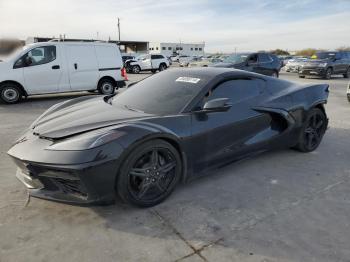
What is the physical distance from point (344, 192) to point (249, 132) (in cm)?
120

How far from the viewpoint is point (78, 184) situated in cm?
267

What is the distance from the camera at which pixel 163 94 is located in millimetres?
3699

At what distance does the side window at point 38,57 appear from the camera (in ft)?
30.8

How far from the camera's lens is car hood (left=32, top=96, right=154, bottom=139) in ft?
9.87

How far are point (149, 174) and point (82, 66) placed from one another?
811cm

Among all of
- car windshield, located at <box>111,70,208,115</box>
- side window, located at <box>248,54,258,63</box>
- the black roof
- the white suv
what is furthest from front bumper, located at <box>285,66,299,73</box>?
car windshield, located at <box>111,70,208,115</box>

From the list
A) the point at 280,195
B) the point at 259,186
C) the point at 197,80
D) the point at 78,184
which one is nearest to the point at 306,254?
the point at 280,195

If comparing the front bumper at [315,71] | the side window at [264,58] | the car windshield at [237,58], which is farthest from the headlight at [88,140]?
the front bumper at [315,71]

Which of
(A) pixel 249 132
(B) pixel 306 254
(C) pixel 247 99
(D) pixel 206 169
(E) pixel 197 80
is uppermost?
(E) pixel 197 80

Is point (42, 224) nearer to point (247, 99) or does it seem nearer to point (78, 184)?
point (78, 184)

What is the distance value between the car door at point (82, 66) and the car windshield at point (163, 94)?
649 centimetres

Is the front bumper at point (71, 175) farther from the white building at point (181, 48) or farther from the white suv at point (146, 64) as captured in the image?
the white building at point (181, 48)

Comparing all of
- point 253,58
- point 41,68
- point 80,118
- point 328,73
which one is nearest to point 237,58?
point 253,58

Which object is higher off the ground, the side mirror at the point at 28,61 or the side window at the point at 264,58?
the side window at the point at 264,58
